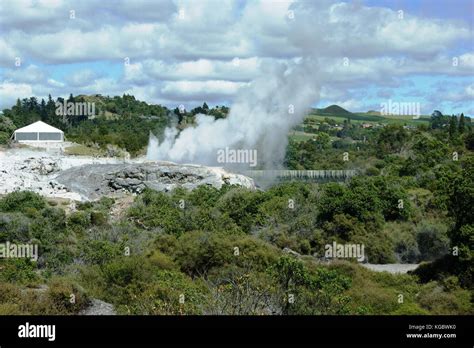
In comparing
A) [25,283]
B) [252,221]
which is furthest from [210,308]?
[252,221]

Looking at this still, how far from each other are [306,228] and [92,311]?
16747mm

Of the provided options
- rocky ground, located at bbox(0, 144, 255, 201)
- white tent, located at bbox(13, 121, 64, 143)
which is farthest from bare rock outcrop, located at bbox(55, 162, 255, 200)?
white tent, located at bbox(13, 121, 64, 143)

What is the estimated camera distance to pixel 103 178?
52.2 metres

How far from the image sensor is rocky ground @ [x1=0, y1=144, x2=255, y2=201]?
50.0 m

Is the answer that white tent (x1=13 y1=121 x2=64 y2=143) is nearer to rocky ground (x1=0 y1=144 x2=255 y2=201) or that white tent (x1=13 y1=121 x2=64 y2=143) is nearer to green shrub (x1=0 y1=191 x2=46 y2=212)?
rocky ground (x1=0 y1=144 x2=255 y2=201)

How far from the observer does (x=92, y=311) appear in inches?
685

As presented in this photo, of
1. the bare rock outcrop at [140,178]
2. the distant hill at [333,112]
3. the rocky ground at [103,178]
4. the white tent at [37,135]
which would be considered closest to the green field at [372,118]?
the distant hill at [333,112]

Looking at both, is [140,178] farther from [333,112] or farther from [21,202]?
[333,112]

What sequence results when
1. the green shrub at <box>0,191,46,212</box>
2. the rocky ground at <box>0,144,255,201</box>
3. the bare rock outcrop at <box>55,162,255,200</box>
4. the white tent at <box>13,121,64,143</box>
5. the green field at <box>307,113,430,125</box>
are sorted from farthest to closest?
the green field at <box>307,113,430,125</box> → the white tent at <box>13,121,64,143</box> → the bare rock outcrop at <box>55,162,255,200</box> → the rocky ground at <box>0,144,255,201</box> → the green shrub at <box>0,191,46,212</box>

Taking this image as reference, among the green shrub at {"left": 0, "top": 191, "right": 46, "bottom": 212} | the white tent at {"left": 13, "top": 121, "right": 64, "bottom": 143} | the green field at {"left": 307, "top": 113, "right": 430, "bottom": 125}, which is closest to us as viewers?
the green shrub at {"left": 0, "top": 191, "right": 46, "bottom": 212}

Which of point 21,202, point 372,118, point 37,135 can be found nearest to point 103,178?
point 21,202
